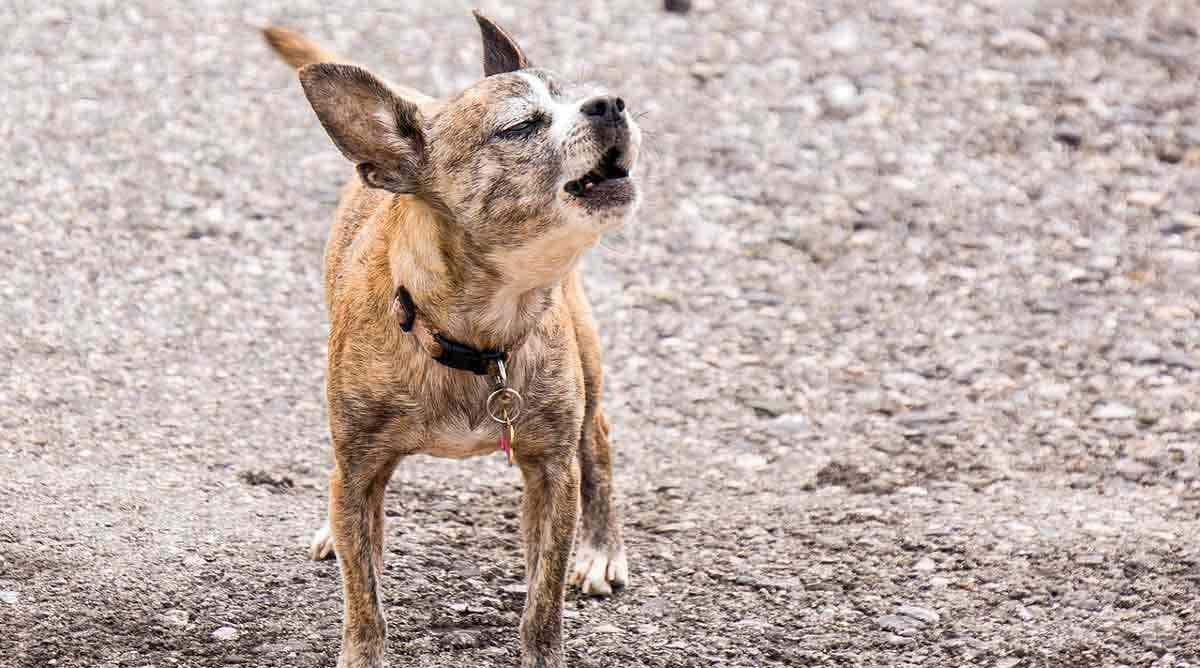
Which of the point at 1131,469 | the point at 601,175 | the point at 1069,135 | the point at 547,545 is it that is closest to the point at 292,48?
the point at 601,175

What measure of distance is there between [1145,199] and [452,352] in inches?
198

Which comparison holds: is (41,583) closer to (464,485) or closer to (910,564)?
(464,485)

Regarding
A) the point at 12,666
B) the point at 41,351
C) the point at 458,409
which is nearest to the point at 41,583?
the point at 12,666

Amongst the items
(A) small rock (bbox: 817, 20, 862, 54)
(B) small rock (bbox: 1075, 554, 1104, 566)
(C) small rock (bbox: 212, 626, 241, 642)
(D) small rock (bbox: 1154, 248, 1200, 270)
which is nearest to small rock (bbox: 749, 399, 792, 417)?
(B) small rock (bbox: 1075, 554, 1104, 566)

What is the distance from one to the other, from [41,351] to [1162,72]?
644 centimetres

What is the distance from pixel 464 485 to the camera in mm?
5703

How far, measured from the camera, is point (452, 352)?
410 centimetres

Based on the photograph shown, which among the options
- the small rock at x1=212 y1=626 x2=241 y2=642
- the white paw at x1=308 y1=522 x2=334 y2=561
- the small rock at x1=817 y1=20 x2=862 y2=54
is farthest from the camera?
the small rock at x1=817 y1=20 x2=862 y2=54

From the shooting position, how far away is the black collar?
13.4 feet

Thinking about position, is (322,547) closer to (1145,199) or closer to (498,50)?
(498,50)

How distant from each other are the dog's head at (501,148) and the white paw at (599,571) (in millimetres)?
1452

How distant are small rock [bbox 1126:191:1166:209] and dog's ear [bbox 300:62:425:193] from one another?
16.2 ft

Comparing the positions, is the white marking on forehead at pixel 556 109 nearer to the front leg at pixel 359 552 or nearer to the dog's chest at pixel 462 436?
the dog's chest at pixel 462 436

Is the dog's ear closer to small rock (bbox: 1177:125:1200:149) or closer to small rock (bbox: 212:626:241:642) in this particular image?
small rock (bbox: 212:626:241:642)
